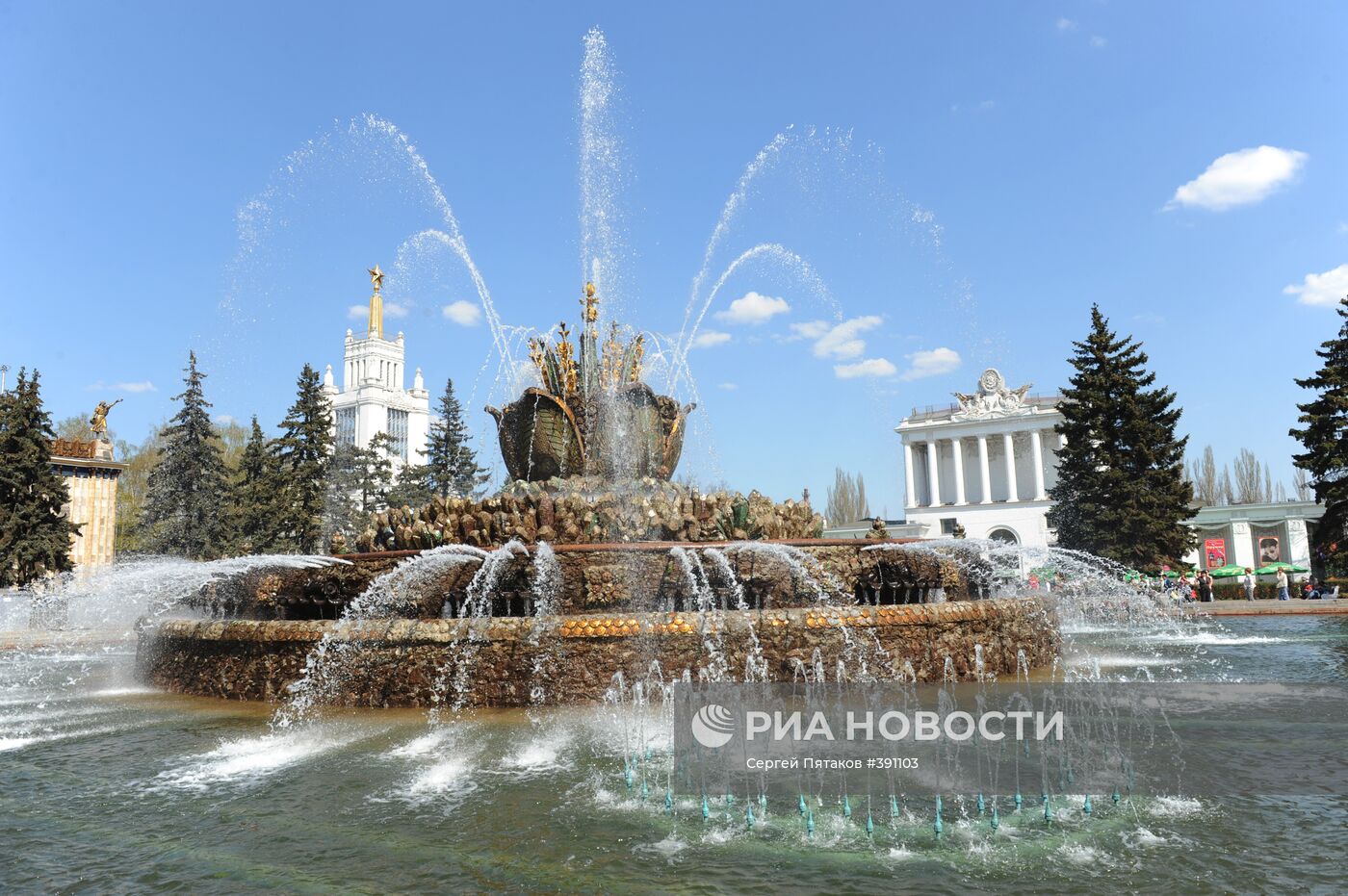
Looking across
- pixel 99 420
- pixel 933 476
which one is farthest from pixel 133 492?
pixel 933 476

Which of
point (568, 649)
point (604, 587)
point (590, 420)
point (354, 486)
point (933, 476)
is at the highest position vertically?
point (933, 476)

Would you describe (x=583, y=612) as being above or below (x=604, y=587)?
below

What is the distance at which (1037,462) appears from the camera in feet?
266

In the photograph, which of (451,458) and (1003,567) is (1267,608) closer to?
(1003,567)

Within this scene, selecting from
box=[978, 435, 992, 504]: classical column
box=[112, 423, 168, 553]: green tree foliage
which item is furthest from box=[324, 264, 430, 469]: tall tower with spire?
box=[978, 435, 992, 504]: classical column

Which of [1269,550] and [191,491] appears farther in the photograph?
[1269,550]

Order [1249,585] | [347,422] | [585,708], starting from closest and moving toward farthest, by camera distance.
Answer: [585,708] < [1249,585] < [347,422]

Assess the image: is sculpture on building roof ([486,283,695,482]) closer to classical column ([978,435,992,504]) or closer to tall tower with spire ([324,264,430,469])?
classical column ([978,435,992,504])

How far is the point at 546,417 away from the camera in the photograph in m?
13.4

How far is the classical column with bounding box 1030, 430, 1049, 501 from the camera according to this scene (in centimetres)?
8094

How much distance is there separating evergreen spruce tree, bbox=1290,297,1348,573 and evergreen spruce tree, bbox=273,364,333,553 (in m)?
39.6

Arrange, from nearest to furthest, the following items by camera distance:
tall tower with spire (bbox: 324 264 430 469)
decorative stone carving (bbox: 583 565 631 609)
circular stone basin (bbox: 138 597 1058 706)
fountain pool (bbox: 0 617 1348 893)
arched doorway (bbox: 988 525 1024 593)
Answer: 1. fountain pool (bbox: 0 617 1348 893)
2. circular stone basin (bbox: 138 597 1058 706)
3. decorative stone carving (bbox: 583 565 631 609)
4. arched doorway (bbox: 988 525 1024 593)
5. tall tower with spire (bbox: 324 264 430 469)

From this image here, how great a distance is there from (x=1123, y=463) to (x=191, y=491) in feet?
137

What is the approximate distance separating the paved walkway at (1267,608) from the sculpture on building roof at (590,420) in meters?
18.7
